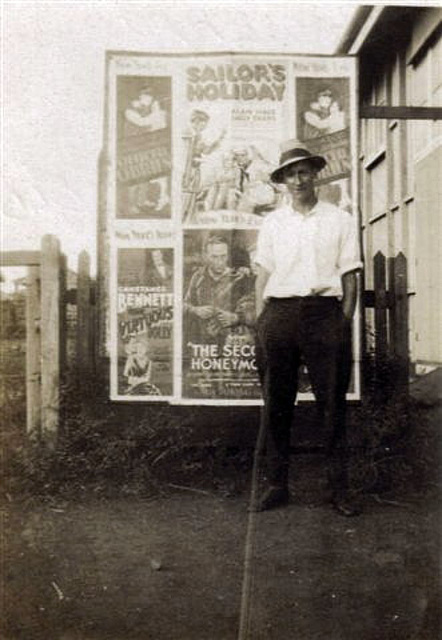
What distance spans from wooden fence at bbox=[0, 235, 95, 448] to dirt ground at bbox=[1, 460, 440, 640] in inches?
27.4

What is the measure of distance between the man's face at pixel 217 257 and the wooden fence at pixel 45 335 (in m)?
0.85

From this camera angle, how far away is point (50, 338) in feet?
14.3

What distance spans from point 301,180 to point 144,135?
45.3 inches

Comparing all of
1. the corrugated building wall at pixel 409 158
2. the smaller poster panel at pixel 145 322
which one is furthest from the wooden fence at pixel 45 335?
the corrugated building wall at pixel 409 158

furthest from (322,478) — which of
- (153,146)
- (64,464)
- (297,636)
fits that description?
(153,146)

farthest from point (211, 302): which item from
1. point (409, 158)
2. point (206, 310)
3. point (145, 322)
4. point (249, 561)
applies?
point (409, 158)

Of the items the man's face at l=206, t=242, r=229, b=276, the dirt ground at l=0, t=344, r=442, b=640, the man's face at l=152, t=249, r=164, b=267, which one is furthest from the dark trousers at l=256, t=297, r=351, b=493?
the man's face at l=152, t=249, r=164, b=267

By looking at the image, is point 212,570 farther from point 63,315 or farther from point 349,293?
point 63,315

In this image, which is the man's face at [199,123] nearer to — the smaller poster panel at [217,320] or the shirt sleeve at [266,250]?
the smaller poster panel at [217,320]

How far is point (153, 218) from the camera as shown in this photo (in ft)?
14.3

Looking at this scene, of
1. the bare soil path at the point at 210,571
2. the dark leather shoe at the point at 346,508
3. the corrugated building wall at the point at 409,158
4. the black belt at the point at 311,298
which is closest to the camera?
the bare soil path at the point at 210,571

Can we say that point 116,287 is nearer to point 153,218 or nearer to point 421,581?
point 153,218

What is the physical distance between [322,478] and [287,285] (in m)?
1.37

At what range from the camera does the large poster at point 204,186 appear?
4316mm
